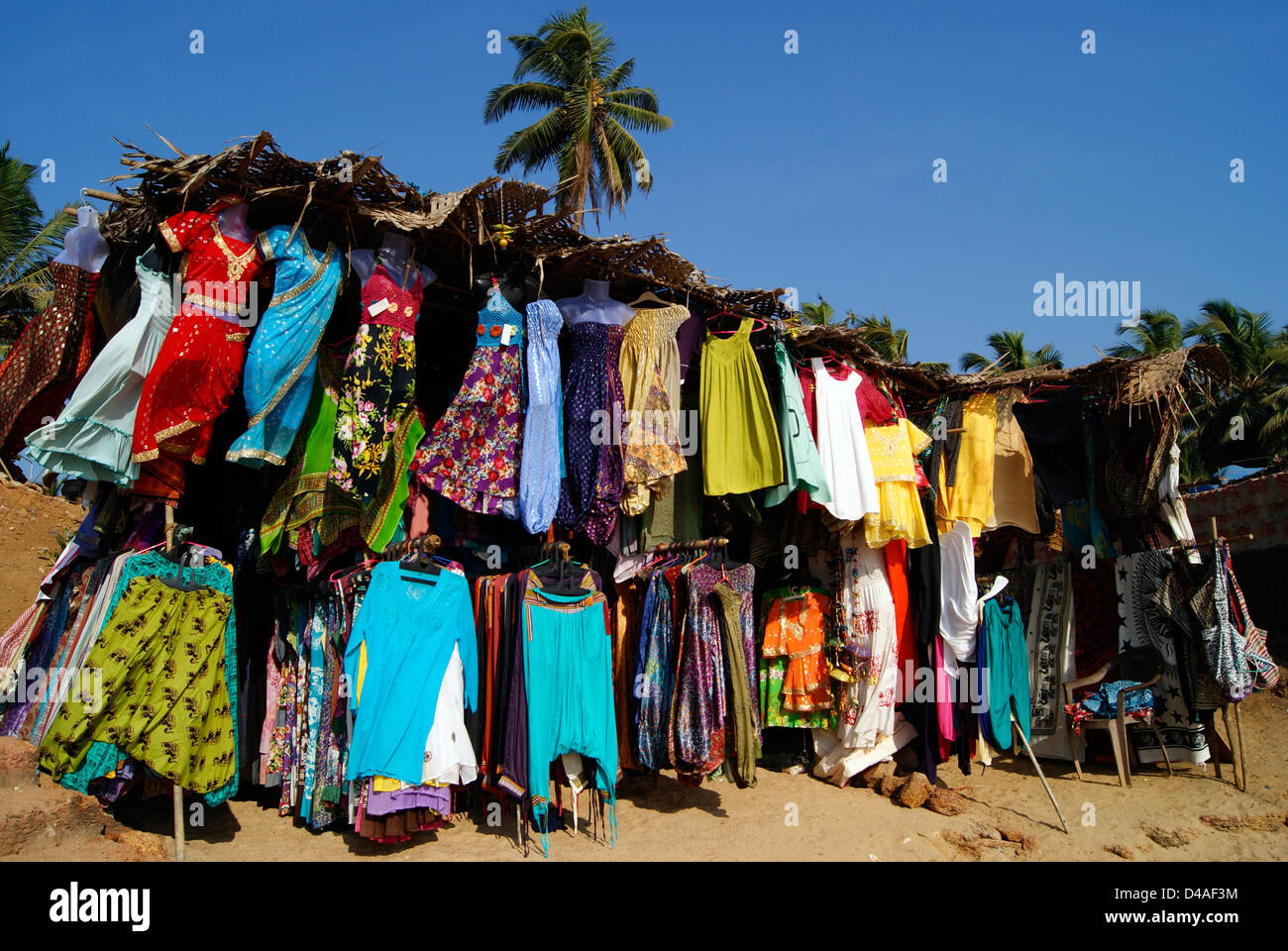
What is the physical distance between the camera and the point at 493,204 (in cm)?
486

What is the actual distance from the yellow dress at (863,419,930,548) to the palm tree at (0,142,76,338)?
1346 centimetres

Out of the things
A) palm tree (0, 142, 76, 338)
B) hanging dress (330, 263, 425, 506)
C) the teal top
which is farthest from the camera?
palm tree (0, 142, 76, 338)

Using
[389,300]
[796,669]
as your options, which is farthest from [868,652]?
[389,300]

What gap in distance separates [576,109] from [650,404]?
49.9ft

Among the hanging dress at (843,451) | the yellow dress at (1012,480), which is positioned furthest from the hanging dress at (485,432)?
the yellow dress at (1012,480)

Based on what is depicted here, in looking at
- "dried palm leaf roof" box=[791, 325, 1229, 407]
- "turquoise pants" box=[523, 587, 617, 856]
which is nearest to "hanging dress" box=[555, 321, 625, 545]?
"turquoise pants" box=[523, 587, 617, 856]

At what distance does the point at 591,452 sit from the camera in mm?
5176

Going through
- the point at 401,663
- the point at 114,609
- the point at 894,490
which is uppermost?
the point at 894,490

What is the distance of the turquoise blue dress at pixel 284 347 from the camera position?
13.7 ft

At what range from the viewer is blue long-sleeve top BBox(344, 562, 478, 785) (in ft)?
14.0

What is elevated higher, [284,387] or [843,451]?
[284,387]

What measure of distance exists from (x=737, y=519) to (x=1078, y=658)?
340 centimetres

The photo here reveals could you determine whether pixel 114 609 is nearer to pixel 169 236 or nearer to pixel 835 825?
pixel 169 236

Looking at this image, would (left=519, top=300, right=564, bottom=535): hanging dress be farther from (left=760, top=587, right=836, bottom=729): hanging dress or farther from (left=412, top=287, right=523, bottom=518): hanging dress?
(left=760, top=587, right=836, bottom=729): hanging dress
